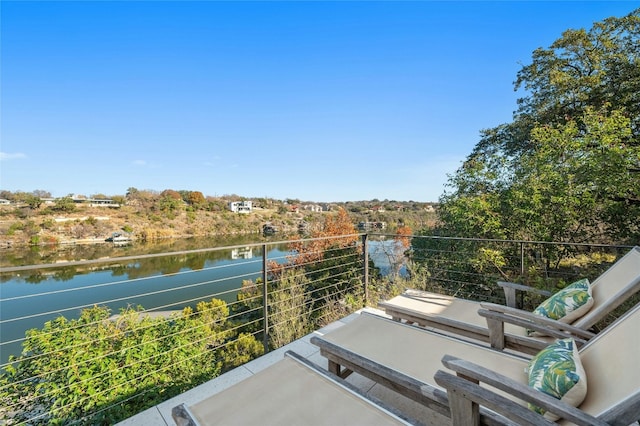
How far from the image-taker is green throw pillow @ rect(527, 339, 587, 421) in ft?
3.35

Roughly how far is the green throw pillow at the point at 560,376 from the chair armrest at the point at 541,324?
17.2 inches

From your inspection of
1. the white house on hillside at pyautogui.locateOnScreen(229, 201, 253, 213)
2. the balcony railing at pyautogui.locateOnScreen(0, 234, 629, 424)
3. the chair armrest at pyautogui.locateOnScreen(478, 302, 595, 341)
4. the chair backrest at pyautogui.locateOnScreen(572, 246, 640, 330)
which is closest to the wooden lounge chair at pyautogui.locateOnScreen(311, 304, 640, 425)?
the chair armrest at pyautogui.locateOnScreen(478, 302, 595, 341)

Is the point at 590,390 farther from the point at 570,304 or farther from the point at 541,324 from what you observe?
the point at 570,304

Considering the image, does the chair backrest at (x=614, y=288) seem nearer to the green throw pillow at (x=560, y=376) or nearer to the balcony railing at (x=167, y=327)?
the green throw pillow at (x=560, y=376)

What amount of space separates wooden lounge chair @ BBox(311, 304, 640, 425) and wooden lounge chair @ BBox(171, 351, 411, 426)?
0.22 meters

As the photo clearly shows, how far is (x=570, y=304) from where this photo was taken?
185cm

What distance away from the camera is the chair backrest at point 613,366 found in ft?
2.91

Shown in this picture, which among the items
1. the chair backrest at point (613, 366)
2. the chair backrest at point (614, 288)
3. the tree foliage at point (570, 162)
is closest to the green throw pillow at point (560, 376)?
the chair backrest at point (613, 366)

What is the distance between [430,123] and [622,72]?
14.1 ft

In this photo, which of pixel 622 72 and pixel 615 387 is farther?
pixel 622 72

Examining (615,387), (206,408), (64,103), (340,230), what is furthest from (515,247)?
(64,103)

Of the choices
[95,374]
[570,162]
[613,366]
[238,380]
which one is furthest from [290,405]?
[570,162]

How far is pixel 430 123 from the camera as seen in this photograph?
28.5ft

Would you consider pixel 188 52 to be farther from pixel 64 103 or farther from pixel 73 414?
pixel 73 414
